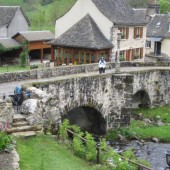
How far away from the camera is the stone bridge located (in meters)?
29.7

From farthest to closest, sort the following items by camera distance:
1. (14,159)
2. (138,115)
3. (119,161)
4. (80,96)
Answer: (138,115) → (80,96) → (119,161) → (14,159)

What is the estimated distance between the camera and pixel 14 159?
54.6 ft

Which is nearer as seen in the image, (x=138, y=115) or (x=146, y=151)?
(x=146, y=151)

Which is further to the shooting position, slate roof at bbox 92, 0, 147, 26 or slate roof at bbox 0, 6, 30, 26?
slate roof at bbox 0, 6, 30, 26

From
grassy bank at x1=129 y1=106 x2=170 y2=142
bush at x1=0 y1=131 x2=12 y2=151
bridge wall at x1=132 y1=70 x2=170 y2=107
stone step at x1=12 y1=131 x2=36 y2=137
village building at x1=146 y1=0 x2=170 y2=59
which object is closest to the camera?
bush at x1=0 y1=131 x2=12 y2=151

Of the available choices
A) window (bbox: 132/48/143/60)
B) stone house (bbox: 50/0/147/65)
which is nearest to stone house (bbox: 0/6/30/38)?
stone house (bbox: 50/0/147/65)

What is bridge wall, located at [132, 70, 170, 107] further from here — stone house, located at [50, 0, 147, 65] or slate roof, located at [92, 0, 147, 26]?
slate roof, located at [92, 0, 147, 26]

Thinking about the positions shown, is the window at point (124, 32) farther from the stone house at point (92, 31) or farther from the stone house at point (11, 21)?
the stone house at point (11, 21)

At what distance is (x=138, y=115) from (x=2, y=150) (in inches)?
984

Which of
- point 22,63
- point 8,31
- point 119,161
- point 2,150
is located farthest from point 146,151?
point 8,31

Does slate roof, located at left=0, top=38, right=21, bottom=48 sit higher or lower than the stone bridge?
higher

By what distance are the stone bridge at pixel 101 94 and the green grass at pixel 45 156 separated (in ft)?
19.9

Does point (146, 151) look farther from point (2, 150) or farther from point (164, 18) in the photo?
point (164, 18)

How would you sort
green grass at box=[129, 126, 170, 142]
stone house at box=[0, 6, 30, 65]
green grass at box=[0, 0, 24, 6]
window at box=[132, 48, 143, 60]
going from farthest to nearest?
green grass at box=[0, 0, 24, 6] < stone house at box=[0, 6, 30, 65] < window at box=[132, 48, 143, 60] < green grass at box=[129, 126, 170, 142]
